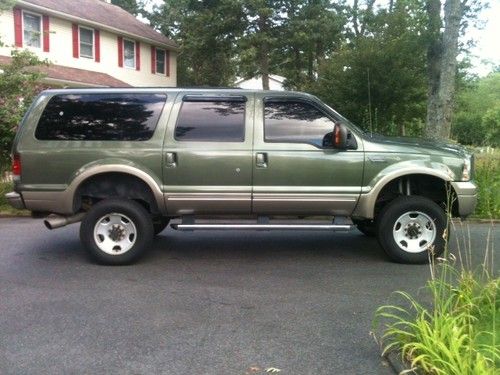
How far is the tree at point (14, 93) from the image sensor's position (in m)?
11.0

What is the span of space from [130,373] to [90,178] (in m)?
3.26

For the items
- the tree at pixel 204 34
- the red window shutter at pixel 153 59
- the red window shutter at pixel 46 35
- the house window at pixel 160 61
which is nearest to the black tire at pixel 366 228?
the red window shutter at pixel 46 35

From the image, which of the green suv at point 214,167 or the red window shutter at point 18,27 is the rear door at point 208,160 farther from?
the red window shutter at point 18,27

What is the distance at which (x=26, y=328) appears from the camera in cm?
443

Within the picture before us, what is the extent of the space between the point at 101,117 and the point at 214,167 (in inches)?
57.6

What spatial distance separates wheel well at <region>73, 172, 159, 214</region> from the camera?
647 cm

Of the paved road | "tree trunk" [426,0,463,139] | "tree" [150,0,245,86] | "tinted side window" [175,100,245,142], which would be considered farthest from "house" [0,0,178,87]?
the paved road

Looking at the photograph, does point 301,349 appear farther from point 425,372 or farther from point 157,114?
point 157,114

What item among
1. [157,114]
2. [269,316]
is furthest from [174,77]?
→ [269,316]

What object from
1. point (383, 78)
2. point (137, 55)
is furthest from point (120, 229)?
point (137, 55)

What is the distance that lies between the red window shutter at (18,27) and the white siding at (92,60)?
0.62 feet

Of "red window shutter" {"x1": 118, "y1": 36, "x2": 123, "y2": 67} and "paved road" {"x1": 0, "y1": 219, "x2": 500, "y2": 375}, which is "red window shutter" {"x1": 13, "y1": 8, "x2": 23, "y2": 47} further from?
"paved road" {"x1": 0, "y1": 219, "x2": 500, "y2": 375}

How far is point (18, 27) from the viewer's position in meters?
21.2

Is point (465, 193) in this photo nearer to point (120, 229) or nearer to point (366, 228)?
point (366, 228)
